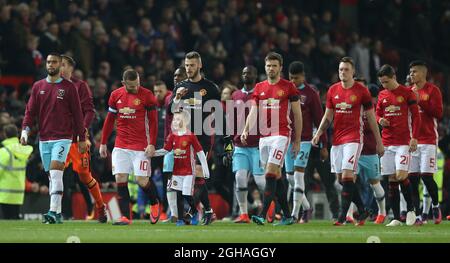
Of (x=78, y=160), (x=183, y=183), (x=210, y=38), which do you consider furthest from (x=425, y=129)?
(x=210, y=38)

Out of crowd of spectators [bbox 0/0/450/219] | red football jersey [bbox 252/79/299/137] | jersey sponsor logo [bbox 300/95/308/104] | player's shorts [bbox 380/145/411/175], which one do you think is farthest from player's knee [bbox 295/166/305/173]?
crowd of spectators [bbox 0/0/450/219]

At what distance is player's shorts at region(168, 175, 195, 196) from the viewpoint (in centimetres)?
1945

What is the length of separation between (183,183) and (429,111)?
4040 millimetres

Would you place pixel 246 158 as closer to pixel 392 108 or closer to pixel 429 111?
pixel 392 108

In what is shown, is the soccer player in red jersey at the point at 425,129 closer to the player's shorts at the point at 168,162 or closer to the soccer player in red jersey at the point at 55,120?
the player's shorts at the point at 168,162

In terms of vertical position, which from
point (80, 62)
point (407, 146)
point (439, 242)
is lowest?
point (439, 242)

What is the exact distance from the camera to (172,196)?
2008cm

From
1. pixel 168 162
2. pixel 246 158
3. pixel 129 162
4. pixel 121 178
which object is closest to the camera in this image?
pixel 121 178

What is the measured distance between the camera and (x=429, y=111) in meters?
20.1

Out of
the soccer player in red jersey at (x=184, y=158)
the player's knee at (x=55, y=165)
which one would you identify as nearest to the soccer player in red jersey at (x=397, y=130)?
the soccer player in red jersey at (x=184, y=158)

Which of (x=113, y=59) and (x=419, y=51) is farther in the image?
(x=419, y=51)
